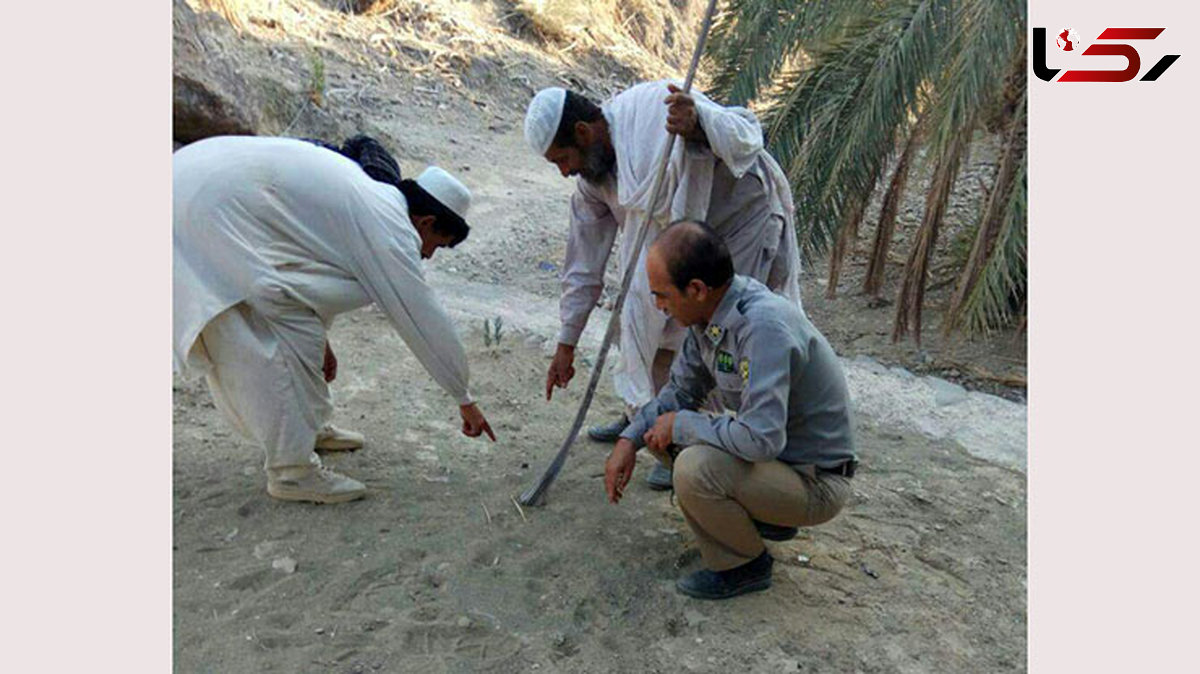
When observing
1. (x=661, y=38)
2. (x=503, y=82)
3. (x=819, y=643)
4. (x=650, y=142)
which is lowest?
(x=819, y=643)

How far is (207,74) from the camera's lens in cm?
638

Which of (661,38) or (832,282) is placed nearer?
(832,282)

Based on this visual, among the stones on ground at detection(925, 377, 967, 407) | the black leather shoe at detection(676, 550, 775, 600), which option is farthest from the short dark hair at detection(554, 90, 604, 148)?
the stones on ground at detection(925, 377, 967, 407)

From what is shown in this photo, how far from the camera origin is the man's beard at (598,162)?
10.9 ft

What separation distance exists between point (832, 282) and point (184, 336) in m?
4.87

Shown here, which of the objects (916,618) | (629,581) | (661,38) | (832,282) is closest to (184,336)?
(629,581)

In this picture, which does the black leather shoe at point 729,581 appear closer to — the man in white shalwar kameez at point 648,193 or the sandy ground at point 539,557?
the sandy ground at point 539,557

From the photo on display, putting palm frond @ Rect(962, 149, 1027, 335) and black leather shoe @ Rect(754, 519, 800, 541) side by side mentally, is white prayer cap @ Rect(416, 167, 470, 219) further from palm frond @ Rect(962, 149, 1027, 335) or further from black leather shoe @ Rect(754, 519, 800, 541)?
palm frond @ Rect(962, 149, 1027, 335)

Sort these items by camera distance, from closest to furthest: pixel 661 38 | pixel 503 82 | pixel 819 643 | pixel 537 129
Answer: pixel 819 643 < pixel 537 129 < pixel 503 82 < pixel 661 38

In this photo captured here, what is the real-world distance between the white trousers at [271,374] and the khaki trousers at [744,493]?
128 cm

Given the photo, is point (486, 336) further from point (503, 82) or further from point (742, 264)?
point (503, 82)

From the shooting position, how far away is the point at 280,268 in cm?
313

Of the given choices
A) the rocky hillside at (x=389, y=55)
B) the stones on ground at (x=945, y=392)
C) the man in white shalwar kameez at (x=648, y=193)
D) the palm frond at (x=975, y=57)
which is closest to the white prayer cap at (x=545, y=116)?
the man in white shalwar kameez at (x=648, y=193)
